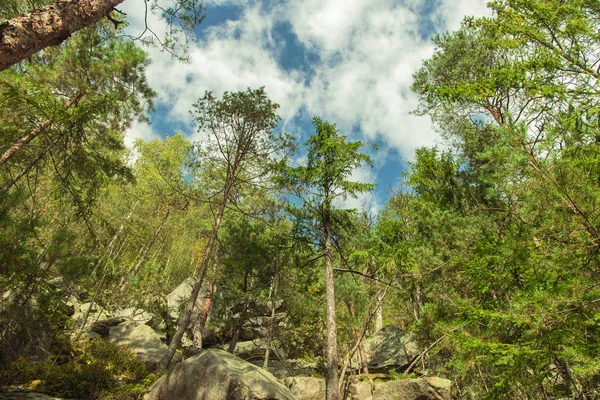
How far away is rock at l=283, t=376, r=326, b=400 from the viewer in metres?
12.2

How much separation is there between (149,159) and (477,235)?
2274 centimetres

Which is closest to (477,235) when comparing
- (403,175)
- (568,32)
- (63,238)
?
(568,32)

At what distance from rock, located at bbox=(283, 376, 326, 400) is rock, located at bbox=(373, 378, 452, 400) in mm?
2190

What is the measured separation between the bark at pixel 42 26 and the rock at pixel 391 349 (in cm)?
1752

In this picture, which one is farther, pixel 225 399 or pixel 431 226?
pixel 431 226

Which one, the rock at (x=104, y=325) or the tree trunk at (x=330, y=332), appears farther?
the rock at (x=104, y=325)

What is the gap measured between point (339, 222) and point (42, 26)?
9767 mm

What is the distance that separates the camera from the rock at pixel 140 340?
1190 cm

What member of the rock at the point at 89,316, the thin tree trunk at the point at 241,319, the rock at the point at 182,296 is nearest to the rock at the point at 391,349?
the thin tree trunk at the point at 241,319

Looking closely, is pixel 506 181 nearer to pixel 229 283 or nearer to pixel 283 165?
pixel 283 165

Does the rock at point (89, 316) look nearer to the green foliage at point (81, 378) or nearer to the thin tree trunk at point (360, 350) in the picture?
the green foliage at point (81, 378)

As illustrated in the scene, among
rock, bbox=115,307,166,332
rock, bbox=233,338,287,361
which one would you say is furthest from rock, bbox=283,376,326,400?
rock, bbox=115,307,166,332

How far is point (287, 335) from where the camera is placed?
13922mm

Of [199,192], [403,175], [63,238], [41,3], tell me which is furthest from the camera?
[199,192]
